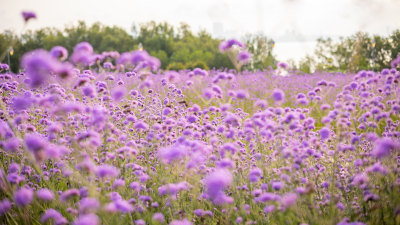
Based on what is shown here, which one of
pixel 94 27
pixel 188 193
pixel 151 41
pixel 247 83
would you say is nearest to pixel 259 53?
pixel 151 41

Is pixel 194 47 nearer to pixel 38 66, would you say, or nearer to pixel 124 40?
pixel 124 40

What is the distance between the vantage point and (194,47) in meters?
38.2

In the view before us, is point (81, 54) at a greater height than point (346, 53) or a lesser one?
lesser

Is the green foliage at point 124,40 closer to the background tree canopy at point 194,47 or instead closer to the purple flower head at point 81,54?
the background tree canopy at point 194,47

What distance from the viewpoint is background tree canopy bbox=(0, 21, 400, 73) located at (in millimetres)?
25797

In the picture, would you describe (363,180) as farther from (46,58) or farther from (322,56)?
(322,56)

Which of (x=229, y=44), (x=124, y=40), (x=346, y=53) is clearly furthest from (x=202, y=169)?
(x=124, y=40)

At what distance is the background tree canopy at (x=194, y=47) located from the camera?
25.8 metres

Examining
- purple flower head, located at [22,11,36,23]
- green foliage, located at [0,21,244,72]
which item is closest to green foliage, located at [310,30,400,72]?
green foliage, located at [0,21,244,72]

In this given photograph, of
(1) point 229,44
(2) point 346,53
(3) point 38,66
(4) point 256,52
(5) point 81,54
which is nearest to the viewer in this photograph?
(3) point 38,66

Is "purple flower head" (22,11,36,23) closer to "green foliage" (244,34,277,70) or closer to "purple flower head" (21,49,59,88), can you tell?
"purple flower head" (21,49,59,88)

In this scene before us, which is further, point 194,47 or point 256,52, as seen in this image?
point 194,47

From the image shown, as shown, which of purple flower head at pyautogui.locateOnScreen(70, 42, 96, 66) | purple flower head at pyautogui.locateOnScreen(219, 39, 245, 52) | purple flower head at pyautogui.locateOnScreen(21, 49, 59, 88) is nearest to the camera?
purple flower head at pyautogui.locateOnScreen(21, 49, 59, 88)

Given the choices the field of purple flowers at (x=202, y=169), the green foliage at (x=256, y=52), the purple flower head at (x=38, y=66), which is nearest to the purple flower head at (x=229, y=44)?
the field of purple flowers at (x=202, y=169)
